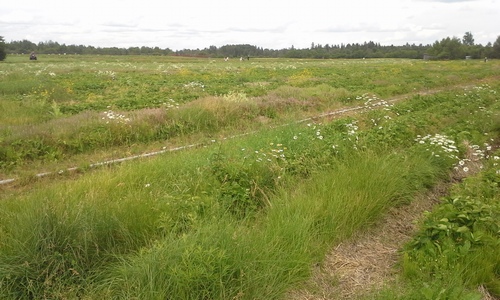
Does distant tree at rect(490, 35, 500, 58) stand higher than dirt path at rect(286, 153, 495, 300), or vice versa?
distant tree at rect(490, 35, 500, 58)

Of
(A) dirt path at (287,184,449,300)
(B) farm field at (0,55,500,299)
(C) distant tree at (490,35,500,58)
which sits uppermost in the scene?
(C) distant tree at (490,35,500,58)

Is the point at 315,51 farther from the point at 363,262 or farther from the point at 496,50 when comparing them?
the point at 363,262

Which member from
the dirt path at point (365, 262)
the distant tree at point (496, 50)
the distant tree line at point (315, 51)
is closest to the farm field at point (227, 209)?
the dirt path at point (365, 262)

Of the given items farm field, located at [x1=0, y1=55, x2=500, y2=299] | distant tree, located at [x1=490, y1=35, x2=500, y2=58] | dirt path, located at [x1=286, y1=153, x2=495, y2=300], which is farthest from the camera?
distant tree, located at [x1=490, y1=35, x2=500, y2=58]

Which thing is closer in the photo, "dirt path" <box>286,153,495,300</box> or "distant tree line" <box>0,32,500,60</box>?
"dirt path" <box>286,153,495,300</box>

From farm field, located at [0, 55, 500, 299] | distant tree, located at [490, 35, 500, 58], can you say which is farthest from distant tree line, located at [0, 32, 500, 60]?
farm field, located at [0, 55, 500, 299]

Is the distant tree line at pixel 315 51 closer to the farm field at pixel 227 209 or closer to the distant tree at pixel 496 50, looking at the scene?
the distant tree at pixel 496 50

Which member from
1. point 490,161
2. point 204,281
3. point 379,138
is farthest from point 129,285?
point 490,161

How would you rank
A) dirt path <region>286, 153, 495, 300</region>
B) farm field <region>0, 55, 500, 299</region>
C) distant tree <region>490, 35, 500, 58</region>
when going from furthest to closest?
distant tree <region>490, 35, 500, 58</region>, dirt path <region>286, 153, 495, 300</region>, farm field <region>0, 55, 500, 299</region>

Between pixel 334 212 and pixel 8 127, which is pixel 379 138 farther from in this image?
pixel 8 127

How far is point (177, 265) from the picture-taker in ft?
11.5

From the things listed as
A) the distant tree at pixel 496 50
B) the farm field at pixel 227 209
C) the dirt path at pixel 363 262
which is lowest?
the dirt path at pixel 363 262

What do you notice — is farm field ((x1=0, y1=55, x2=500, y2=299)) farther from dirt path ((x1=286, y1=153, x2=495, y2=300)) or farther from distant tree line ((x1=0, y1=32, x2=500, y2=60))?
distant tree line ((x1=0, y1=32, x2=500, y2=60))

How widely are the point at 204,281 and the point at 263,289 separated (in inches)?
22.8
